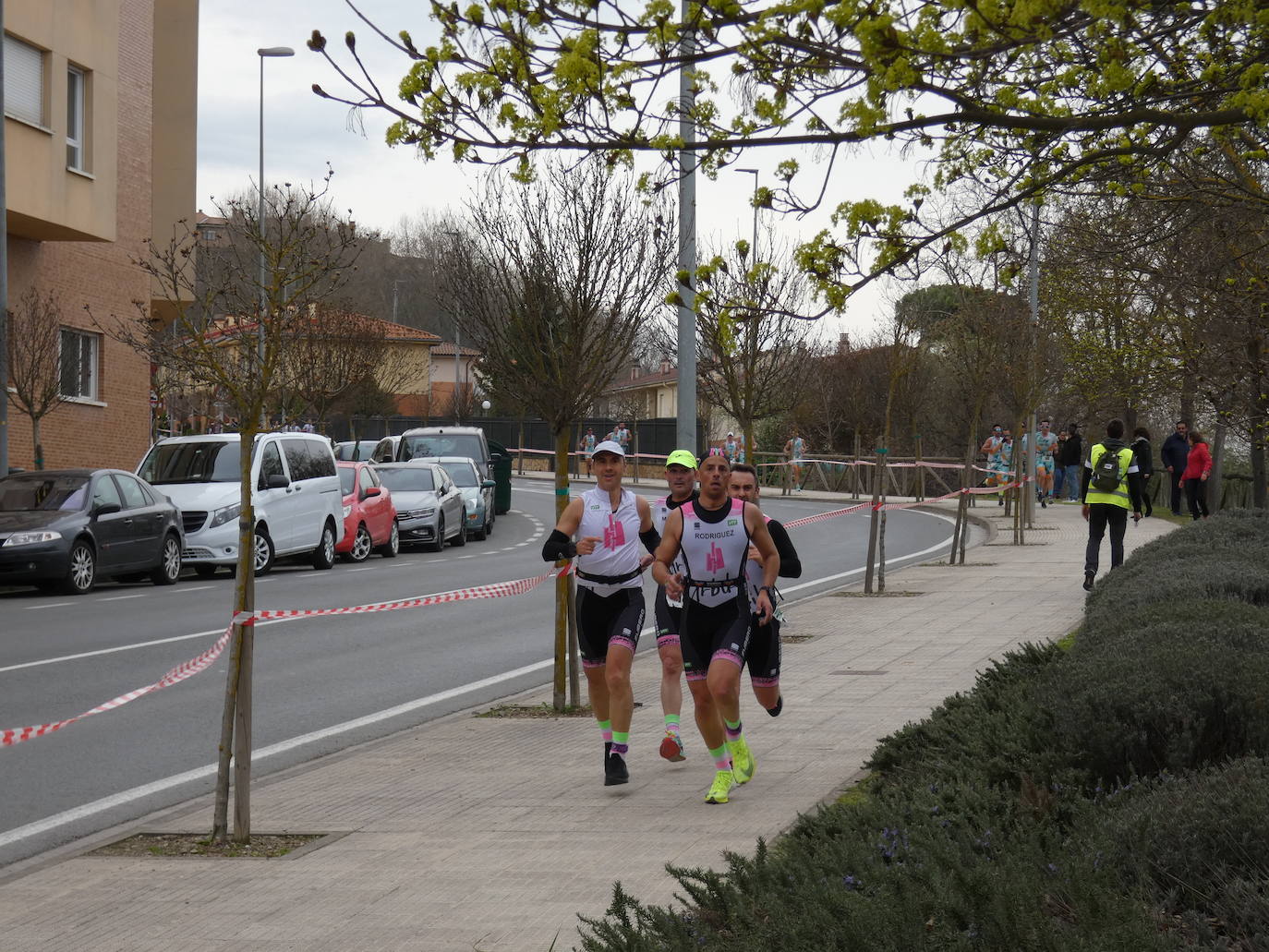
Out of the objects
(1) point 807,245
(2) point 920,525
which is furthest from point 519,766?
(2) point 920,525

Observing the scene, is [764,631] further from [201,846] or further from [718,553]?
[201,846]

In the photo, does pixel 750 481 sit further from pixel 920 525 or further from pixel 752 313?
pixel 920 525

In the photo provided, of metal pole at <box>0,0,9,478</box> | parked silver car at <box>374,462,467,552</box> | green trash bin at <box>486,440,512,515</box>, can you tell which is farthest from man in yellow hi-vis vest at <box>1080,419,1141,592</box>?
green trash bin at <box>486,440,512,515</box>

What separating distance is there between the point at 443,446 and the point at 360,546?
9761mm

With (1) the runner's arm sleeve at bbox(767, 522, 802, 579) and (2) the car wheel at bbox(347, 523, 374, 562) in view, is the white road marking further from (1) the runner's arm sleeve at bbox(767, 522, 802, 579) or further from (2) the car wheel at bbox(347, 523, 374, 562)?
(2) the car wheel at bbox(347, 523, 374, 562)

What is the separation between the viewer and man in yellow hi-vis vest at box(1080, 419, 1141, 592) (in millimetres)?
17938

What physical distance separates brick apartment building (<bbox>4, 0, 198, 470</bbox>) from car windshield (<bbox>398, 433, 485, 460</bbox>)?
568 cm

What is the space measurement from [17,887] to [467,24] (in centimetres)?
377

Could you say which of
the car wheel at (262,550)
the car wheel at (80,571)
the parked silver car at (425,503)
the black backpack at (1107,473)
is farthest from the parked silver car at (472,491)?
the black backpack at (1107,473)

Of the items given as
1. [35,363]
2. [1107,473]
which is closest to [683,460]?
[1107,473]

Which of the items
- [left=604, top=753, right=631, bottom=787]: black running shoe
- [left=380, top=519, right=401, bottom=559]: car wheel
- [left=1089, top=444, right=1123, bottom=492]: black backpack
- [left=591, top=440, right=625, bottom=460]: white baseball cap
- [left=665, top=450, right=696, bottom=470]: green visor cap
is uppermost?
[left=591, top=440, right=625, bottom=460]: white baseball cap

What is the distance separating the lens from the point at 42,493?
20.5 meters

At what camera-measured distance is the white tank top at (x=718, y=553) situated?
8219 millimetres

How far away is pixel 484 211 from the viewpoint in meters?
12.1
